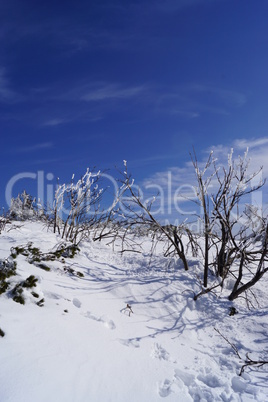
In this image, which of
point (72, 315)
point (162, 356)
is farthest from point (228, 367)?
point (72, 315)

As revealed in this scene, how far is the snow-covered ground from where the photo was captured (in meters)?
2.49

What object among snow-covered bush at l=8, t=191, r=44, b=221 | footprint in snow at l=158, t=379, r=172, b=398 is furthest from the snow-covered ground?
snow-covered bush at l=8, t=191, r=44, b=221

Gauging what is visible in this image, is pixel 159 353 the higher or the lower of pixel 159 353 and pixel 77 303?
the lower

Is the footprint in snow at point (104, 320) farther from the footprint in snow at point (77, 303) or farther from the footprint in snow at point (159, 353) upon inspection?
the footprint in snow at point (159, 353)

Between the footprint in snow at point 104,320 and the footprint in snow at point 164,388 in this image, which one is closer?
the footprint in snow at point 164,388

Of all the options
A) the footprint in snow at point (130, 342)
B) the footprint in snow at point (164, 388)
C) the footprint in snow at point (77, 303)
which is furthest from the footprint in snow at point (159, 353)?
the footprint in snow at point (77, 303)

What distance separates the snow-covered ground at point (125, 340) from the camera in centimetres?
249

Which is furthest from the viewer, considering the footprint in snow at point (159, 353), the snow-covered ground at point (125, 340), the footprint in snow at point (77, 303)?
the footprint in snow at point (77, 303)

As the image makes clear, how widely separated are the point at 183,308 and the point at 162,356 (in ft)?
4.51

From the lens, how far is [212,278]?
5.43 meters

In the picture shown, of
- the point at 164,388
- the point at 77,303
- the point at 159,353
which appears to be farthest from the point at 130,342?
the point at 77,303

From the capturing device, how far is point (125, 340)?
136 inches

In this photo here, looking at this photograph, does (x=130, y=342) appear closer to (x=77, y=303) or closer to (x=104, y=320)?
(x=104, y=320)

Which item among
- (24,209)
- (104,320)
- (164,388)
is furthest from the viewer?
(24,209)
